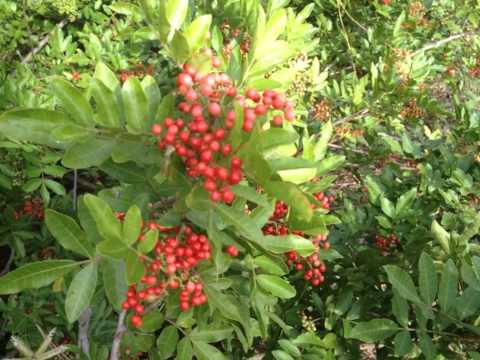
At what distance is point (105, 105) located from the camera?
53.3 inches

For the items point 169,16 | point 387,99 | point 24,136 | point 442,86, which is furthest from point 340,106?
point 24,136

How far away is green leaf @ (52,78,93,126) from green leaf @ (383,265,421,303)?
117cm

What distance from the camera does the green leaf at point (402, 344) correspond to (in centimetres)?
181

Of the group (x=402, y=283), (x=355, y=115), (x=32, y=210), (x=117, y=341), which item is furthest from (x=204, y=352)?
(x=355, y=115)

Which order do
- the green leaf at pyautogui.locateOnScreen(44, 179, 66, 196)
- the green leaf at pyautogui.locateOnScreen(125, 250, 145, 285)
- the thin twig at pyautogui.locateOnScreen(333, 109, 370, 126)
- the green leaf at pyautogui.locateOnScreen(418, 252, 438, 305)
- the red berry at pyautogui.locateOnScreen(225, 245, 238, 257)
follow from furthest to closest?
1. the thin twig at pyautogui.locateOnScreen(333, 109, 370, 126)
2. the green leaf at pyautogui.locateOnScreen(44, 179, 66, 196)
3. the green leaf at pyautogui.locateOnScreen(418, 252, 438, 305)
4. the red berry at pyautogui.locateOnScreen(225, 245, 238, 257)
5. the green leaf at pyautogui.locateOnScreen(125, 250, 145, 285)

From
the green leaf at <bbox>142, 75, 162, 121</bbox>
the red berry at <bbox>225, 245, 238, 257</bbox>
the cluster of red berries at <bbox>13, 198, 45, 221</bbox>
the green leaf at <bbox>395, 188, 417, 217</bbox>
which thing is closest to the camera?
the green leaf at <bbox>142, 75, 162, 121</bbox>

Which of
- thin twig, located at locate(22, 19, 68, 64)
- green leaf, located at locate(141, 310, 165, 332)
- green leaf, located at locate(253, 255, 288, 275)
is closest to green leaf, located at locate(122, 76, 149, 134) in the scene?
green leaf, located at locate(253, 255, 288, 275)

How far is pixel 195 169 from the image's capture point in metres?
1.21

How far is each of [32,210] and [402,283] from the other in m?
2.31

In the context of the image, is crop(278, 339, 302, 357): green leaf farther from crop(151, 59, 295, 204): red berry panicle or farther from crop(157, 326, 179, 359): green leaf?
crop(151, 59, 295, 204): red berry panicle

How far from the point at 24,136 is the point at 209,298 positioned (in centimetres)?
Answer: 73

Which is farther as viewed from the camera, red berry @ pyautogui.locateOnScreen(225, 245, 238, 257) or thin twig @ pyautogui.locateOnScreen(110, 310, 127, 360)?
thin twig @ pyautogui.locateOnScreen(110, 310, 127, 360)

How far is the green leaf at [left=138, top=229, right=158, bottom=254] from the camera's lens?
1.25m

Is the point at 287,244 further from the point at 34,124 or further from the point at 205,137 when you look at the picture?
the point at 34,124
